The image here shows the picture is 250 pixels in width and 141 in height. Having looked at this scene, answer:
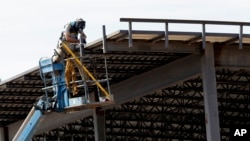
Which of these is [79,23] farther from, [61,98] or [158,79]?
[158,79]

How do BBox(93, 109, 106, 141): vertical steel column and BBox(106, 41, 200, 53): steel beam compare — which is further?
BBox(93, 109, 106, 141): vertical steel column

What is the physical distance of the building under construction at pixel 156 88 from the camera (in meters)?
36.4

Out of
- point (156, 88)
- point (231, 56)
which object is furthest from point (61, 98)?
point (156, 88)

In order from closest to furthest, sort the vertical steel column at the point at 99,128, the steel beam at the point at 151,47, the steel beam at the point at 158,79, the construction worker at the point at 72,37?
the construction worker at the point at 72,37 < the steel beam at the point at 151,47 < the steel beam at the point at 158,79 < the vertical steel column at the point at 99,128

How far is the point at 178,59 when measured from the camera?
131 feet

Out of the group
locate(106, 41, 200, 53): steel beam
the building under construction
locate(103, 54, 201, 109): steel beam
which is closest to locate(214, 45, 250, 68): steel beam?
the building under construction

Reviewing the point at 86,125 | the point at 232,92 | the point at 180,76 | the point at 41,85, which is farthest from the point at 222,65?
the point at 86,125

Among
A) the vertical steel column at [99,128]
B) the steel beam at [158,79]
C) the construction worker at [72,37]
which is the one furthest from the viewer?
the vertical steel column at [99,128]

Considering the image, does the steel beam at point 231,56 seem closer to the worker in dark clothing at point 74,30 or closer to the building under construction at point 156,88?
the building under construction at point 156,88

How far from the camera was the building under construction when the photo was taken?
119 feet

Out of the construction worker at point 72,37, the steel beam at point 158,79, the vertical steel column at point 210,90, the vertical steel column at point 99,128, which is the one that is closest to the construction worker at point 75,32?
the construction worker at point 72,37

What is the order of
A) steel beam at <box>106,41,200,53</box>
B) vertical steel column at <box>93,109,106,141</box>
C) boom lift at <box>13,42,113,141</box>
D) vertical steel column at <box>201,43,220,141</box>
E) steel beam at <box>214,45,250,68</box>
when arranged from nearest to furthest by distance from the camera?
1. boom lift at <box>13,42,113,141</box>
2. steel beam at <box>106,41,200,53</box>
3. vertical steel column at <box>201,43,220,141</box>
4. steel beam at <box>214,45,250,68</box>
5. vertical steel column at <box>93,109,106,141</box>

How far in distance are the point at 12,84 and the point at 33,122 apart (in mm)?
13976

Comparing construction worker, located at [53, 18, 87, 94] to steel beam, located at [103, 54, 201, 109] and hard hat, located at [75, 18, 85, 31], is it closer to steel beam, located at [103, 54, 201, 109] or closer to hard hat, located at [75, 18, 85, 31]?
hard hat, located at [75, 18, 85, 31]
